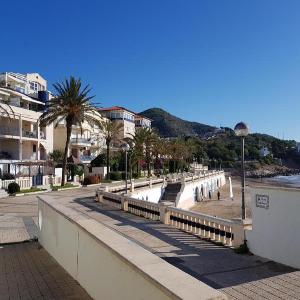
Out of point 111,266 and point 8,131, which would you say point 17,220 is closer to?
point 111,266

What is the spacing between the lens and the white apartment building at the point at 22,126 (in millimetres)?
50844

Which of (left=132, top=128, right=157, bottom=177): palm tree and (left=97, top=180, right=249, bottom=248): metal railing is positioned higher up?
(left=132, top=128, right=157, bottom=177): palm tree

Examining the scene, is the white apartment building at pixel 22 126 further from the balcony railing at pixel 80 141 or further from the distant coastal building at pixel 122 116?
the distant coastal building at pixel 122 116

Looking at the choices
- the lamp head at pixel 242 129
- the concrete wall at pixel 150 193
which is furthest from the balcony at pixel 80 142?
the lamp head at pixel 242 129

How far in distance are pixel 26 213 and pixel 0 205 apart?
570 cm

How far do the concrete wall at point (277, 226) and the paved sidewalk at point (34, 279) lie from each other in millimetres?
4745

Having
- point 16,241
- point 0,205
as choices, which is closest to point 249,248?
point 16,241

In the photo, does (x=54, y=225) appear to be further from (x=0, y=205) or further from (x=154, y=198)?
(x=154, y=198)

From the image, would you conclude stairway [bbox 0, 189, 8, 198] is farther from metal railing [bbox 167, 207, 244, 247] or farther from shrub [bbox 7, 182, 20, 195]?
metal railing [bbox 167, 207, 244, 247]

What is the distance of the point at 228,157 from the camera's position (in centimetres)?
18062

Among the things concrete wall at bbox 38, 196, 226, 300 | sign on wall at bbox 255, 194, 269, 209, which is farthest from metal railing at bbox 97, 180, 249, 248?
concrete wall at bbox 38, 196, 226, 300

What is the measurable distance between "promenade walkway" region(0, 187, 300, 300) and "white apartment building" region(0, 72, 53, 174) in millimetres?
33174

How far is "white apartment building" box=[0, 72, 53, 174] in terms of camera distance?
50844mm

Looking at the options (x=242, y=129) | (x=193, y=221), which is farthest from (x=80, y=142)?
(x=242, y=129)
